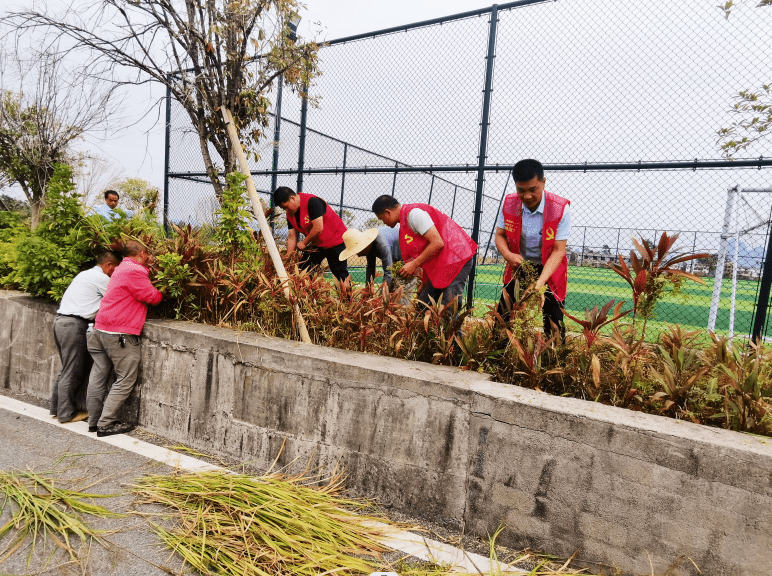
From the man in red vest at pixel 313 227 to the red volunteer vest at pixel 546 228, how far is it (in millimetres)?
2365

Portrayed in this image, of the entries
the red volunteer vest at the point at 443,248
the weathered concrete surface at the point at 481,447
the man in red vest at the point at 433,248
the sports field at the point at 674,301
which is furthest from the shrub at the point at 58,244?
the sports field at the point at 674,301

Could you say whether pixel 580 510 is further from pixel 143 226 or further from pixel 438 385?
pixel 143 226

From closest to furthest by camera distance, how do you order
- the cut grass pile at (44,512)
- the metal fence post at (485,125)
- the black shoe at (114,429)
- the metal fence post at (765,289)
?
the cut grass pile at (44,512)
the black shoe at (114,429)
the metal fence post at (765,289)
the metal fence post at (485,125)

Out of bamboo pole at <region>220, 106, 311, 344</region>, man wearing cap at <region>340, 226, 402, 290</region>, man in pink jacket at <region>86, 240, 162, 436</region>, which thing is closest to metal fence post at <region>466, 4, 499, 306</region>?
man wearing cap at <region>340, 226, 402, 290</region>

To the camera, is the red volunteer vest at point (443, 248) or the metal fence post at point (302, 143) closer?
the red volunteer vest at point (443, 248)

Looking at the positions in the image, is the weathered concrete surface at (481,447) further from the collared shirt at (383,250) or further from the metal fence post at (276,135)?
the metal fence post at (276,135)

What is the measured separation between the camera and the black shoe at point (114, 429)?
12.7 feet

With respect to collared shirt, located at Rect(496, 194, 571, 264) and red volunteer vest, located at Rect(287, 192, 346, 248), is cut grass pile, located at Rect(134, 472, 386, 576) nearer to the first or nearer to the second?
collared shirt, located at Rect(496, 194, 571, 264)

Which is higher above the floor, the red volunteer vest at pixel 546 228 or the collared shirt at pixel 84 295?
the red volunteer vest at pixel 546 228

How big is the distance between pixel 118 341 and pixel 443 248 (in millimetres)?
2849

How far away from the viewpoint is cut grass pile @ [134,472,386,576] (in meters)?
2.28

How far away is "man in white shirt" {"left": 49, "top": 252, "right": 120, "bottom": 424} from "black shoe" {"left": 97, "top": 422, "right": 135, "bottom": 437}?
523 mm

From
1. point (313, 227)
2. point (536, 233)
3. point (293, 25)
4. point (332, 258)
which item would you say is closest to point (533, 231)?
point (536, 233)

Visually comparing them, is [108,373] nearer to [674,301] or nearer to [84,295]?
[84,295]
